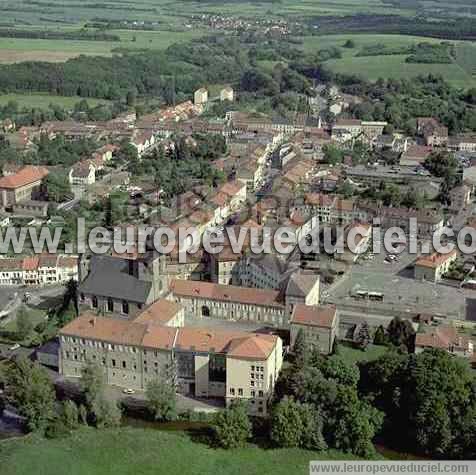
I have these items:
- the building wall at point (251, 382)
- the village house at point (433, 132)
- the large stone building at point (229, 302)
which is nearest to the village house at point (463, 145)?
the village house at point (433, 132)

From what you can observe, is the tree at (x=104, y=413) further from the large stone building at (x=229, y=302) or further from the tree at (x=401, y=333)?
the tree at (x=401, y=333)

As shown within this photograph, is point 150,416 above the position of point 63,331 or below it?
below

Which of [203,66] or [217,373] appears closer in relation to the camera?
[217,373]

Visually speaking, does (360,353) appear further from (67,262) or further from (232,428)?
(67,262)

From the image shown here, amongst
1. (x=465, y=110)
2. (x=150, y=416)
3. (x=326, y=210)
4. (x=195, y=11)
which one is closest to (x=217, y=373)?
(x=150, y=416)

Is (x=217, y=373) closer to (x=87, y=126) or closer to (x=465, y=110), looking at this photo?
(x=87, y=126)

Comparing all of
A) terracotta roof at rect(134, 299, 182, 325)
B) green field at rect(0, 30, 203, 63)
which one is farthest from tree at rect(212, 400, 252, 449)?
green field at rect(0, 30, 203, 63)

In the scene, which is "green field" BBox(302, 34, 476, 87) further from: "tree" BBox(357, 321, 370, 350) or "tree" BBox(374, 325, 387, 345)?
"tree" BBox(357, 321, 370, 350)
